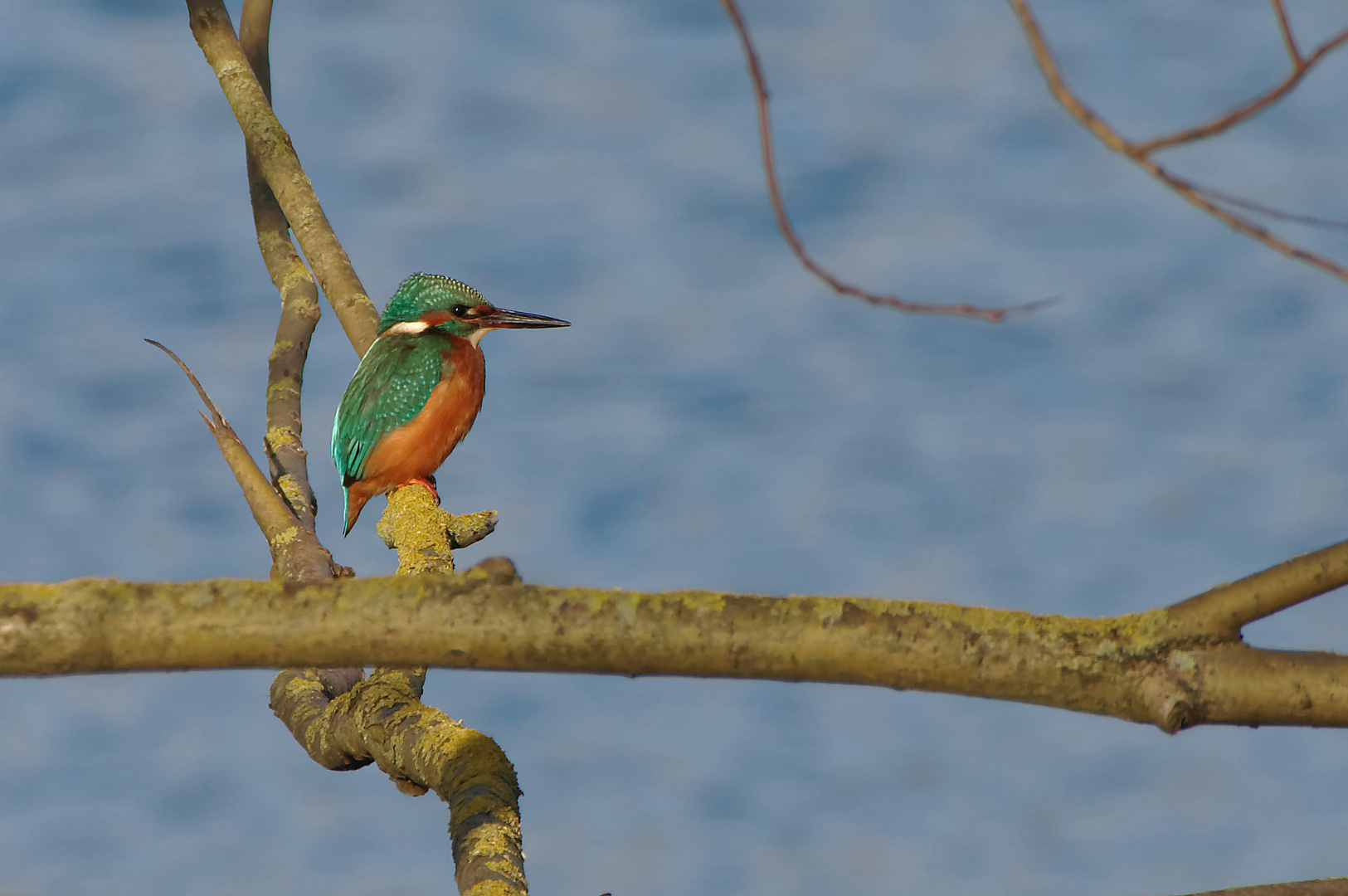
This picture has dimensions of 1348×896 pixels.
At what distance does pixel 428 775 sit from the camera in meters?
3.27

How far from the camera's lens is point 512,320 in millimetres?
5867

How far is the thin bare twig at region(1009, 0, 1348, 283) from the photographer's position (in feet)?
5.79

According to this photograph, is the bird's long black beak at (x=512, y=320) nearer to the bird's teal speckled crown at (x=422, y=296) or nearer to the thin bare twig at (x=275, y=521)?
the bird's teal speckled crown at (x=422, y=296)

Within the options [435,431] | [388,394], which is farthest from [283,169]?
[435,431]

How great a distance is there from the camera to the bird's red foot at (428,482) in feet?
17.6

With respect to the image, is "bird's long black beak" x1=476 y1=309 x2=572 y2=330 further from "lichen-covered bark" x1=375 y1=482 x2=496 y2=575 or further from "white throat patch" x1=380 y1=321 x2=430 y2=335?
"lichen-covered bark" x1=375 y1=482 x2=496 y2=575

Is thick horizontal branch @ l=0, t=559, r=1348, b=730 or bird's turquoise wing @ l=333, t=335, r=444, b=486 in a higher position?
bird's turquoise wing @ l=333, t=335, r=444, b=486

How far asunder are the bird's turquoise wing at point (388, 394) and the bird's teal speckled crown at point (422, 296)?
4.8 inches

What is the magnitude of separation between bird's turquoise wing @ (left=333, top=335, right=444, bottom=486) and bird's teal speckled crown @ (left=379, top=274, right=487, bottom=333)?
0.40 feet

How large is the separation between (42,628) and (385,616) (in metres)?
0.52

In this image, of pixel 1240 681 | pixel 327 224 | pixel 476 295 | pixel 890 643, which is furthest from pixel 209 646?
pixel 476 295

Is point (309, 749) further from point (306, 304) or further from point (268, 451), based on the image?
point (306, 304)

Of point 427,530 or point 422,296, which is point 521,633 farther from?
point 422,296

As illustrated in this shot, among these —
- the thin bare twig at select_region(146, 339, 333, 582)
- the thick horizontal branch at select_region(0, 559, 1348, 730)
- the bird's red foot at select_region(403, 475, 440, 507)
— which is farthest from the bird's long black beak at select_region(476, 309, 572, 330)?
the thick horizontal branch at select_region(0, 559, 1348, 730)
